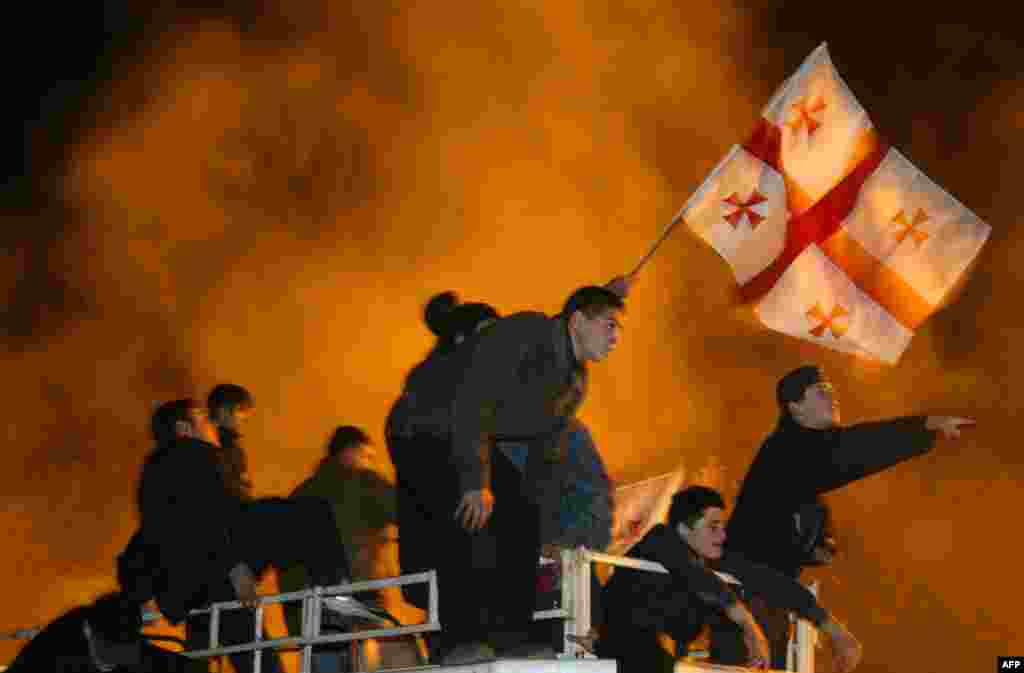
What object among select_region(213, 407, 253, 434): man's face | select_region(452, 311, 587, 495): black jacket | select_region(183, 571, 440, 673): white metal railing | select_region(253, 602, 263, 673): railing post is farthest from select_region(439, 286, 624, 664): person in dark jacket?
select_region(213, 407, 253, 434): man's face

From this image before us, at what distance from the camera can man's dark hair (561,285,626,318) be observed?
7766 millimetres

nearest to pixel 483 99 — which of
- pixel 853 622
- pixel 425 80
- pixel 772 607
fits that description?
pixel 425 80

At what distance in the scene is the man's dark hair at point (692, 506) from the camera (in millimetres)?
8422

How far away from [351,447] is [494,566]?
7.64 ft

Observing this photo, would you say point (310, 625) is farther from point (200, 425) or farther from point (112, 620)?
point (200, 425)

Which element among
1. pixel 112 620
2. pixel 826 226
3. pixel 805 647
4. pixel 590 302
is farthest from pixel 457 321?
pixel 826 226

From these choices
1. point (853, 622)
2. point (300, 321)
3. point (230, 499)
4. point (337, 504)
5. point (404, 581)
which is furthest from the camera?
point (300, 321)

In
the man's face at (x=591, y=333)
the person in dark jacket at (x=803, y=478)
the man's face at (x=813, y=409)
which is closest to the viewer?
the man's face at (x=591, y=333)

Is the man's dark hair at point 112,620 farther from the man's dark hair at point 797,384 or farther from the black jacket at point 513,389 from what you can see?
the man's dark hair at point 797,384

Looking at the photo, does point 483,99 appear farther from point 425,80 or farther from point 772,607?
point 772,607

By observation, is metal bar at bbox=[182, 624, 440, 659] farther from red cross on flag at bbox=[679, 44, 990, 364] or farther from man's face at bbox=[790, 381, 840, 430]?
red cross on flag at bbox=[679, 44, 990, 364]

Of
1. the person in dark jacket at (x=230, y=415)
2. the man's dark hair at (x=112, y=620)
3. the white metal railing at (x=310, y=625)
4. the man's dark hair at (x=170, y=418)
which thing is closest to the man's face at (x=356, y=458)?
the person in dark jacket at (x=230, y=415)

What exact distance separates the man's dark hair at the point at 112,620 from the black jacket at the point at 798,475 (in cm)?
271

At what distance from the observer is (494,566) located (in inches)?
294
